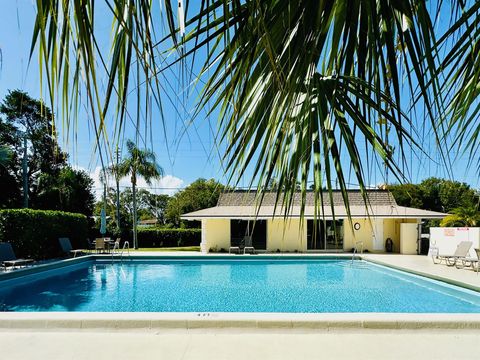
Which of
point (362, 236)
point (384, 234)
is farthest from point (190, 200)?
point (384, 234)

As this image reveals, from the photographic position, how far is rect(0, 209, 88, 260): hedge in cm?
1872

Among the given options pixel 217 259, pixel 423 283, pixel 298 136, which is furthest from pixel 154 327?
pixel 217 259

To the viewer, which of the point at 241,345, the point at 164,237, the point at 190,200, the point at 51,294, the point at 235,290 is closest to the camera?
the point at 241,345

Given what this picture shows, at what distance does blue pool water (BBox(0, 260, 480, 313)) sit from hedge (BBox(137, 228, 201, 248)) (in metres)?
11.5

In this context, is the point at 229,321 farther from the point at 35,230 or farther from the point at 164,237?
the point at 164,237

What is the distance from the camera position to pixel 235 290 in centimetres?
1466

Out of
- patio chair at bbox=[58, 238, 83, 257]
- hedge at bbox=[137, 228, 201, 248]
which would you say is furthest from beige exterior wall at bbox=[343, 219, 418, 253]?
patio chair at bbox=[58, 238, 83, 257]

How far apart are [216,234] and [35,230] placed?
37.6 feet

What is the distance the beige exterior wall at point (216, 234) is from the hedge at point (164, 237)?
7.01 m

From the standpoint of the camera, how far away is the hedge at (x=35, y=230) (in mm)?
18719

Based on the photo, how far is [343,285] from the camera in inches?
613

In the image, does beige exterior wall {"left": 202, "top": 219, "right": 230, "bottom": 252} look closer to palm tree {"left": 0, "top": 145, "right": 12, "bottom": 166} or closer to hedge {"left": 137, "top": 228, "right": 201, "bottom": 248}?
hedge {"left": 137, "top": 228, "right": 201, "bottom": 248}

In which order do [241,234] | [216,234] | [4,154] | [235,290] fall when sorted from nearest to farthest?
[235,290] → [4,154] → [216,234] → [241,234]

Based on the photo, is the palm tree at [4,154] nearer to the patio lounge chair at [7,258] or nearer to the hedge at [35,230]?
the hedge at [35,230]
